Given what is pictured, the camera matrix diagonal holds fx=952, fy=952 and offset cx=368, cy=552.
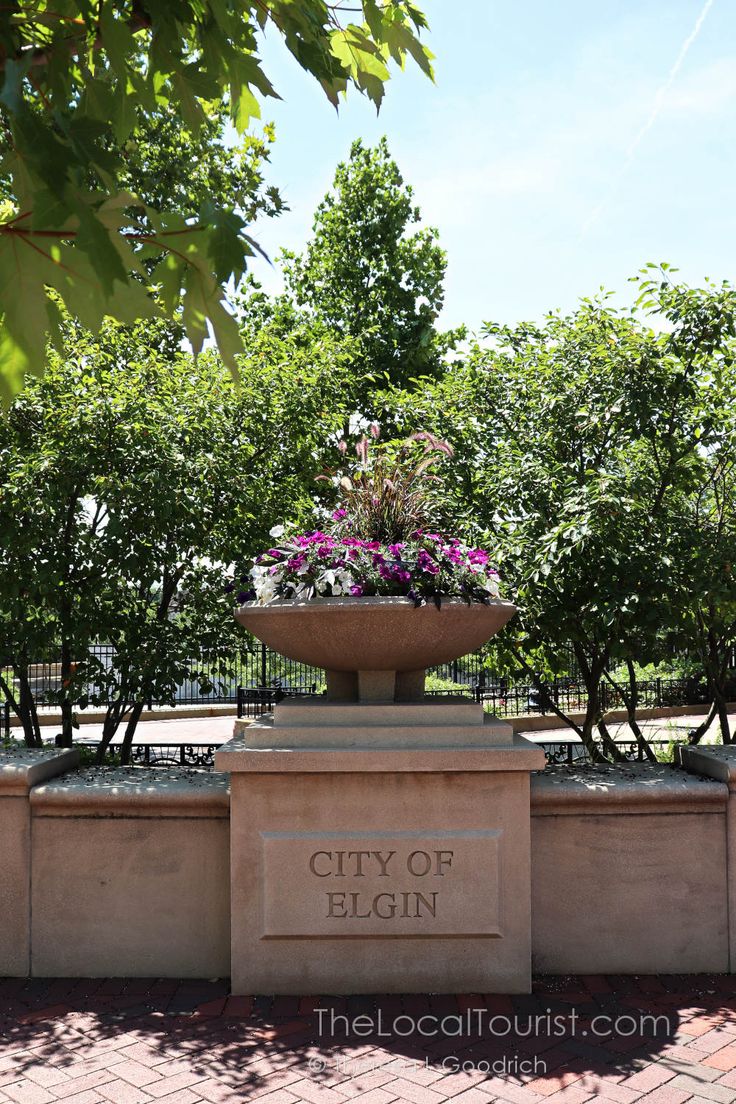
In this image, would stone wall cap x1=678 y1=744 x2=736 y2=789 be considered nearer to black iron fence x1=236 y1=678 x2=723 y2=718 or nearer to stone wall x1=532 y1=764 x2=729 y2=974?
stone wall x1=532 y1=764 x2=729 y2=974

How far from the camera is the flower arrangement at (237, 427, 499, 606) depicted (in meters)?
4.62

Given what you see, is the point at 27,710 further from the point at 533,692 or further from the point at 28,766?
the point at 533,692

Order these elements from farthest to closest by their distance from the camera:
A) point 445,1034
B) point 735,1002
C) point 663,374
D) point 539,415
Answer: point 539,415
point 663,374
point 735,1002
point 445,1034

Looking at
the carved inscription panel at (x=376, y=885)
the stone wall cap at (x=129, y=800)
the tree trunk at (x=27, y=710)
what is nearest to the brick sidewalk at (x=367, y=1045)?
the carved inscription panel at (x=376, y=885)

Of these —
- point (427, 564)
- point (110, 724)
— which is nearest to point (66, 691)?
point (110, 724)

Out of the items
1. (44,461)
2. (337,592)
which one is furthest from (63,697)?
(337,592)

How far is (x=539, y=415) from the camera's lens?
6.35 meters

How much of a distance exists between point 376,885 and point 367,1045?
2.36ft

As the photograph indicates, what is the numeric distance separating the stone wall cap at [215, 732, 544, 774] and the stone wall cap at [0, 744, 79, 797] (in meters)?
1.03

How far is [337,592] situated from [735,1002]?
2601 millimetres

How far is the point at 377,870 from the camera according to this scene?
14.7 ft

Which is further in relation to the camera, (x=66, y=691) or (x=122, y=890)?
(x=66, y=691)

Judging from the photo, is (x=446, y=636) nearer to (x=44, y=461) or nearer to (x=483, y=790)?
(x=483, y=790)

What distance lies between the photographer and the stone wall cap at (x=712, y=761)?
4764 mm
